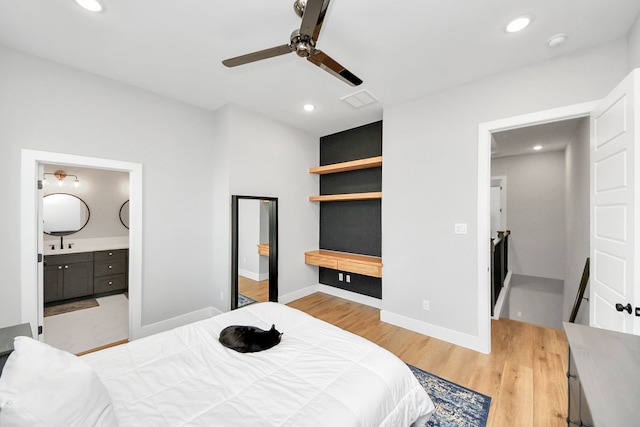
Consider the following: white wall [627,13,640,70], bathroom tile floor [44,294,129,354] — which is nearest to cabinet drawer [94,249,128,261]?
bathroom tile floor [44,294,129,354]

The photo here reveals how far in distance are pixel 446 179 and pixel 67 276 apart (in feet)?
18.6

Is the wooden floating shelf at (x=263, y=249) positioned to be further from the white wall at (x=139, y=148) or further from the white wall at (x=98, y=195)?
the white wall at (x=98, y=195)

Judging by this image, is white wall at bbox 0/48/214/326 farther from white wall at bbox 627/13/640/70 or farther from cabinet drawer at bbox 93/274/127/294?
white wall at bbox 627/13/640/70

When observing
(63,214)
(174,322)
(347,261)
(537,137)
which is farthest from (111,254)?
(537,137)

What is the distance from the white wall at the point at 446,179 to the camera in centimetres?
227

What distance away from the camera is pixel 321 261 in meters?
4.11

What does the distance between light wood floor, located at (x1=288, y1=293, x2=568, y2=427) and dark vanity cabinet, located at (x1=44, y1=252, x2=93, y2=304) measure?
389 cm

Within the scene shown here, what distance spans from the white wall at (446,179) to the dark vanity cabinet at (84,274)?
14.8ft

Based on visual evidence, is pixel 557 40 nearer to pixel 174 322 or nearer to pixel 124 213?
pixel 174 322

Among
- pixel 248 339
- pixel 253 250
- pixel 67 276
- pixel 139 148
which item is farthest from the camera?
pixel 67 276

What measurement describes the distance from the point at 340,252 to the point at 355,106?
2.35 meters

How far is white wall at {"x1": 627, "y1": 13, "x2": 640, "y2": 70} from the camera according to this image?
1.75 meters

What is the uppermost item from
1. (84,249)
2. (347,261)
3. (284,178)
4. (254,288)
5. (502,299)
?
(284,178)

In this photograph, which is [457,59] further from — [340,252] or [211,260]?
[211,260]
